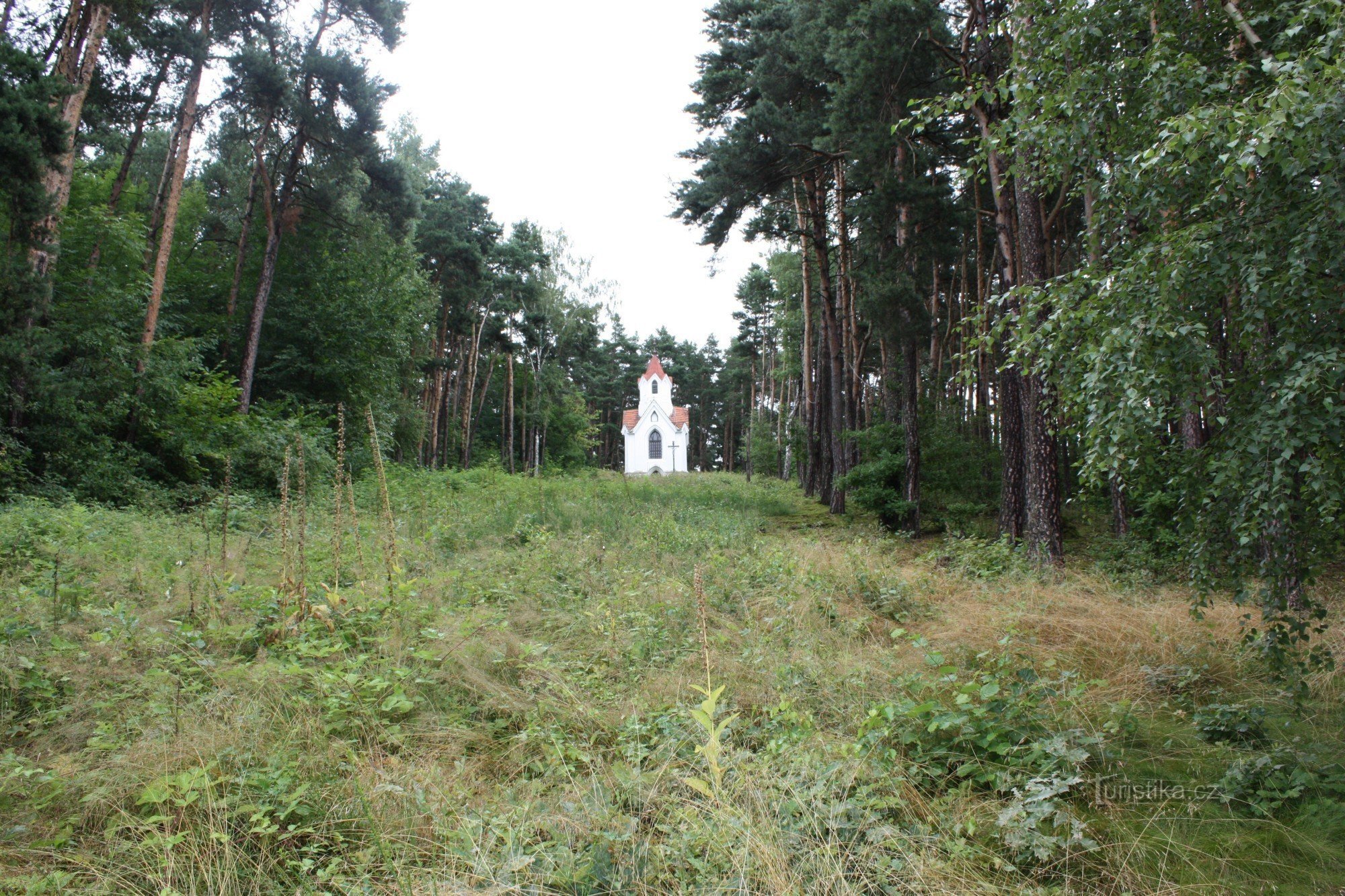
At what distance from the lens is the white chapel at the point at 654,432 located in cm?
5069

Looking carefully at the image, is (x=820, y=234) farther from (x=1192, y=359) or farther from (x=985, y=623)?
(x=1192, y=359)

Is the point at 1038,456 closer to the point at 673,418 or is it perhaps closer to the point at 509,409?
the point at 509,409

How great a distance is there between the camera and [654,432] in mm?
51031

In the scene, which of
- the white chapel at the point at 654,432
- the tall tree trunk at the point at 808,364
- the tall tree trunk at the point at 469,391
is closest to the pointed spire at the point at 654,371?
the white chapel at the point at 654,432

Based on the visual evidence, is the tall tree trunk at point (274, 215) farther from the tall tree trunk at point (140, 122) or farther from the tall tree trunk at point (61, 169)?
the tall tree trunk at point (61, 169)

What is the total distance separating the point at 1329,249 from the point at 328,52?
18850 mm

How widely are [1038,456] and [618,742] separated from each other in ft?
21.8

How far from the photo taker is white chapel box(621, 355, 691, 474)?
50.7 m

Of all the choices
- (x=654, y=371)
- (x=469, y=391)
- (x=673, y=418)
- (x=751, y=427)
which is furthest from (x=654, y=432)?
(x=469, y=391)

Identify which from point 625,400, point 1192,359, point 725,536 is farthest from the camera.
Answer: point 625,400

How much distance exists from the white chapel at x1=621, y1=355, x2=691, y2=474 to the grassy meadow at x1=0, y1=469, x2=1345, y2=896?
147 feet

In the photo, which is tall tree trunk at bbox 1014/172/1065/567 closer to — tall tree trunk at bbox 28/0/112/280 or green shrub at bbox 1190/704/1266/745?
green shrub at bbox 1190/704/1266/745

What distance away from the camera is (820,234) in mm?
15914

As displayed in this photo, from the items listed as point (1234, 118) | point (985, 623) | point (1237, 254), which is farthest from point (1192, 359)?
point (985, 623)
